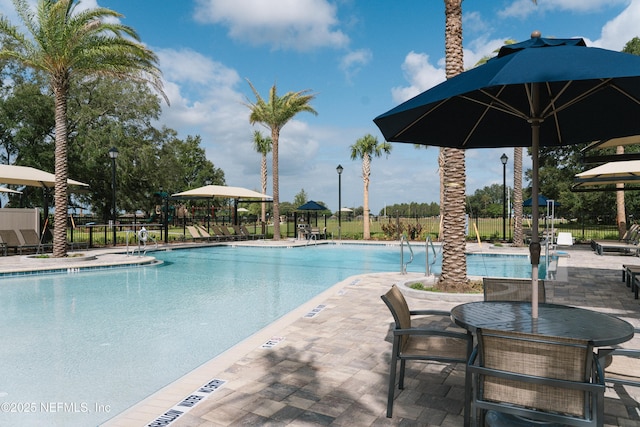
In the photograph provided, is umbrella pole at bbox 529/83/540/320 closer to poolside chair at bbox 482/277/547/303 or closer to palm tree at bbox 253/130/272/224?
poolside chair at bbox 482/277/547/303

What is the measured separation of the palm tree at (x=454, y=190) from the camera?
692 centimetres

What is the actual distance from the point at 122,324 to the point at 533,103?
234 inches

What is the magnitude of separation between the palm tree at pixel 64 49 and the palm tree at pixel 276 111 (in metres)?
8.64

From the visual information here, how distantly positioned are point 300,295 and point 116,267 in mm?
6434

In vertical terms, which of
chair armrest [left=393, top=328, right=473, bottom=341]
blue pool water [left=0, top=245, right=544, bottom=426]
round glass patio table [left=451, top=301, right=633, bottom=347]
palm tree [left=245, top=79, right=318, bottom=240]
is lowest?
blue pool water [left=0, top=245, right=544, bottom=426]

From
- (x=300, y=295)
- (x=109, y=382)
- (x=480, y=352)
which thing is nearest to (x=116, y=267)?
(x=300, y=295)

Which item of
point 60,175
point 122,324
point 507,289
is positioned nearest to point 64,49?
point 60,175

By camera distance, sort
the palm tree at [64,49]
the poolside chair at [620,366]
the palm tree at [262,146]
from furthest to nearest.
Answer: the palm tree at [262,146] → the palm tree at [64,49] → the poolside chair at [620,366]

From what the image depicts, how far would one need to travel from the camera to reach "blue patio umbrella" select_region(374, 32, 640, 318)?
7.66ft

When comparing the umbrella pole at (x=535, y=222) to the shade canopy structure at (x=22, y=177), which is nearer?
the umbrella pole at (x=535, y=222)

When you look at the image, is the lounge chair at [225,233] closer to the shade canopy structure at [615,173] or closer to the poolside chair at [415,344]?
the shade canopy structure at [615,173]

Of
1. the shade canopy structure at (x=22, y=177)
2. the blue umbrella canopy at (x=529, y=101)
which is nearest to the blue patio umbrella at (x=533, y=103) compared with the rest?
the blue umbrella canopy at (x=529, y=101)

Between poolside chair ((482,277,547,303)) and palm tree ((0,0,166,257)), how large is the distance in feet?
41.6

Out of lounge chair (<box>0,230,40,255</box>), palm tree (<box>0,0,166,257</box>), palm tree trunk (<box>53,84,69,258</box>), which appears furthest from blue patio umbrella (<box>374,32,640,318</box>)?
lounge chair (<box>0,230,40,255</box>)
